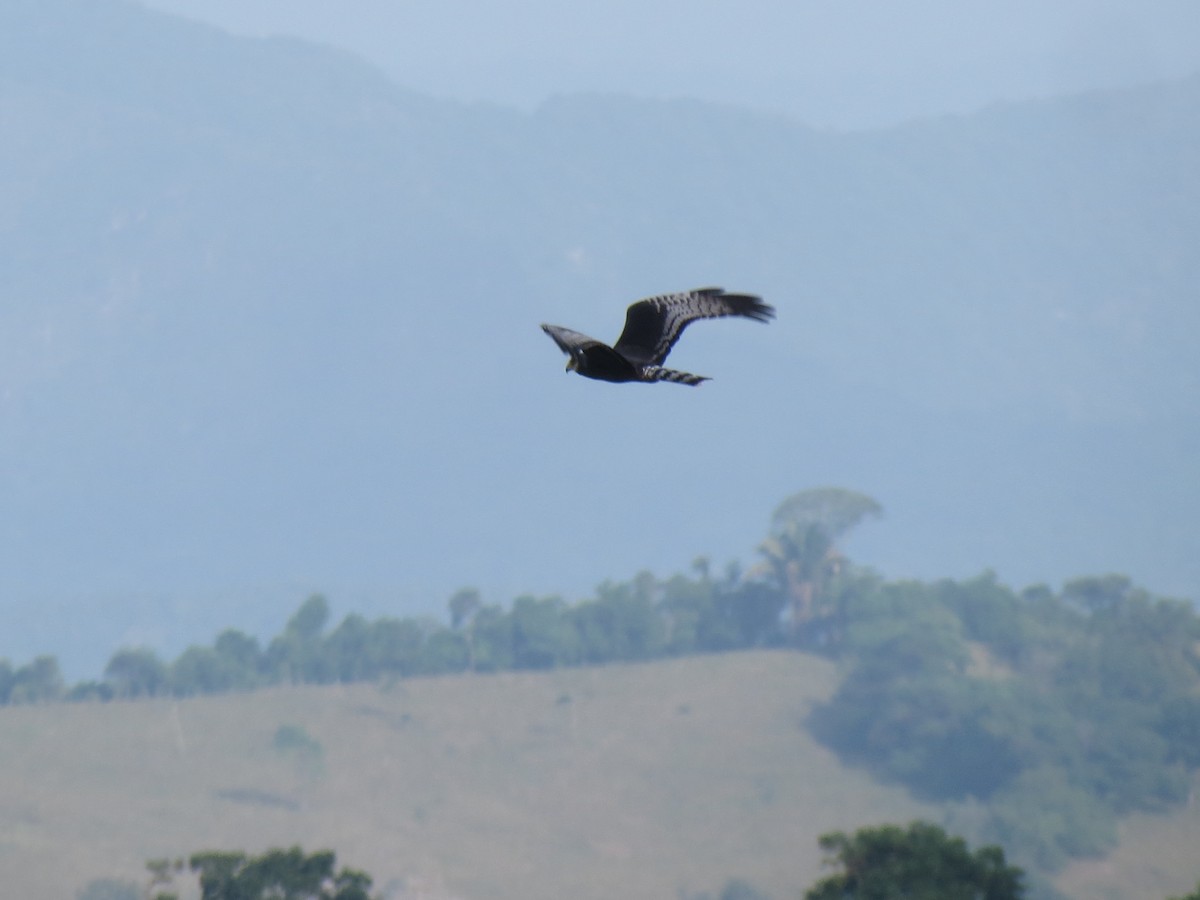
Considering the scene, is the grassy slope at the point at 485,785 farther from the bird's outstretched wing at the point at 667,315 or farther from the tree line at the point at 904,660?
the bird's outstretched wing at the point at 667,315

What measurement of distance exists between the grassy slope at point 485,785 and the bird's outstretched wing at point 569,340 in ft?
323

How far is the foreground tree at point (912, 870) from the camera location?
40.0 meters

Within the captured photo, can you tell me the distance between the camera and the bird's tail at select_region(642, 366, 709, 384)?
10.0 m

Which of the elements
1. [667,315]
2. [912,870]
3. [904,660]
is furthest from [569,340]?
[904,660]

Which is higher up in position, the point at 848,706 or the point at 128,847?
the point at 848,706

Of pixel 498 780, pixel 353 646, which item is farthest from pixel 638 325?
pixel 353 646

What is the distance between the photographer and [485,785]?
124m

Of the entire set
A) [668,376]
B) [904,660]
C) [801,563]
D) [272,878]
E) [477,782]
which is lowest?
[272,878]

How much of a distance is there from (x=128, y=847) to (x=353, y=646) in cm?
3702

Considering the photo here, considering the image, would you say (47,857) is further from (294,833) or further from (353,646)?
(353,646)

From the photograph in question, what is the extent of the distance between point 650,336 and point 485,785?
117258mm

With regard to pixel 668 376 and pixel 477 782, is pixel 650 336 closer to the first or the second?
pixel 668 376

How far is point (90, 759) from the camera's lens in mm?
118875

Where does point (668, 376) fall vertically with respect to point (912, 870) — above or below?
above
